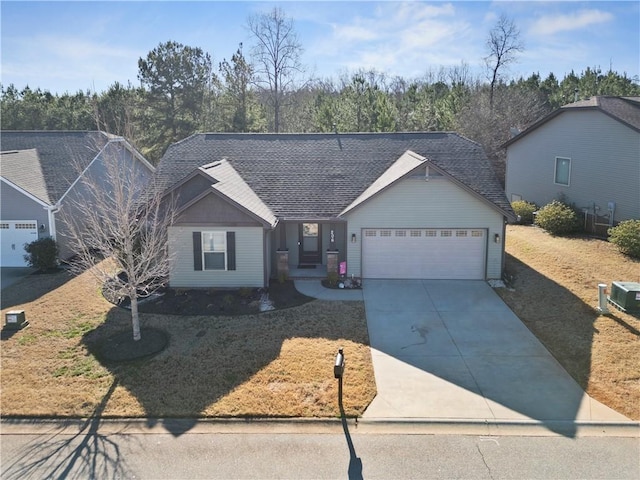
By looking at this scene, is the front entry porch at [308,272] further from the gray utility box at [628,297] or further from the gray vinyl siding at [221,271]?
the gray utility box at [628,297]

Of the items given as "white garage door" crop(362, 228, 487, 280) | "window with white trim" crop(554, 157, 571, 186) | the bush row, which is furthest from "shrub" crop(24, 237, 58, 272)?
"window with white trim" crop(554, 157, 571, 186)

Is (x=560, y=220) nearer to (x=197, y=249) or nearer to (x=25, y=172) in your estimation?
(x=197, y=249)

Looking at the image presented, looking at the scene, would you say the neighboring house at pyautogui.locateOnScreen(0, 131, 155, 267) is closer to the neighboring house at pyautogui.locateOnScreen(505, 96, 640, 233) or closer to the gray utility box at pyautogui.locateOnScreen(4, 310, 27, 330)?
the gray utility box at pyautogui.locateOnScreen(4, 310, 27, 330)

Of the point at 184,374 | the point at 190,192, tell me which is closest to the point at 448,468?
the point at 184,374

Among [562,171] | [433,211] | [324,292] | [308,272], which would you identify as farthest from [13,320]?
[562,171]

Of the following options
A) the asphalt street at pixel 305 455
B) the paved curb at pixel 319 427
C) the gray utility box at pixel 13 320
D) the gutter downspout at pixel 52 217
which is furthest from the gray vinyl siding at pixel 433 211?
the gutter downspout at pixel 52 217

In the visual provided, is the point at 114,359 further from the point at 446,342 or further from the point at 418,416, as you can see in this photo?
the point at 446,342
